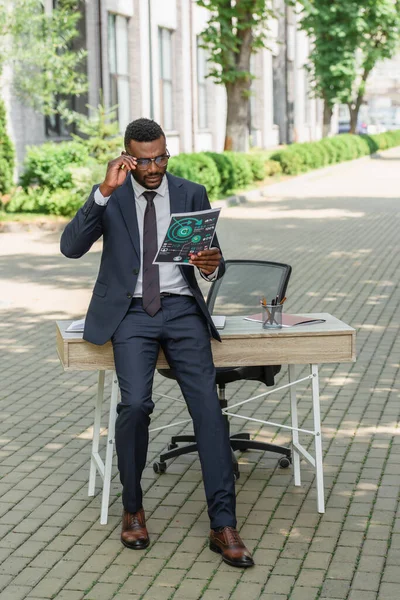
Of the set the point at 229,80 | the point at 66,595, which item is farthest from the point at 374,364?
the point at 229,80

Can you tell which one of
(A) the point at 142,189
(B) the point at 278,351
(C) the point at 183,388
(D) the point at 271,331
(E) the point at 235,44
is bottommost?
(C) the point at 183,388

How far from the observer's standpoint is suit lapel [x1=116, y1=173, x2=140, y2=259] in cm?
519

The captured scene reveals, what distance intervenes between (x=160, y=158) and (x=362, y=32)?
128 ft

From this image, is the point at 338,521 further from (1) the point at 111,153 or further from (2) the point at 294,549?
(1) the point at 111,153

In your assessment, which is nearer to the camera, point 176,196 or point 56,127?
point 176,196

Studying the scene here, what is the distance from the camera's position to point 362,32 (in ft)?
139

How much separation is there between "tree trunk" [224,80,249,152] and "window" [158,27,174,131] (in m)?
5.46

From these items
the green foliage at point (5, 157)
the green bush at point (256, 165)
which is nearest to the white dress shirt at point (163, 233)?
the green foliage at point (5, 157)

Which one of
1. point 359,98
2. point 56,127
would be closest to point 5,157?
point 56,127

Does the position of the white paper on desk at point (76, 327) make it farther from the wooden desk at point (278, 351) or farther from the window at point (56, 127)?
the window at point (56, 127)

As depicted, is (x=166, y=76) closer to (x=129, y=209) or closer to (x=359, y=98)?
(x=359, y=98)

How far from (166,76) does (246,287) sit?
27.8 meters

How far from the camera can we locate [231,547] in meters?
4.75

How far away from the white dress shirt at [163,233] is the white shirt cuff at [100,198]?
258 millimetres
